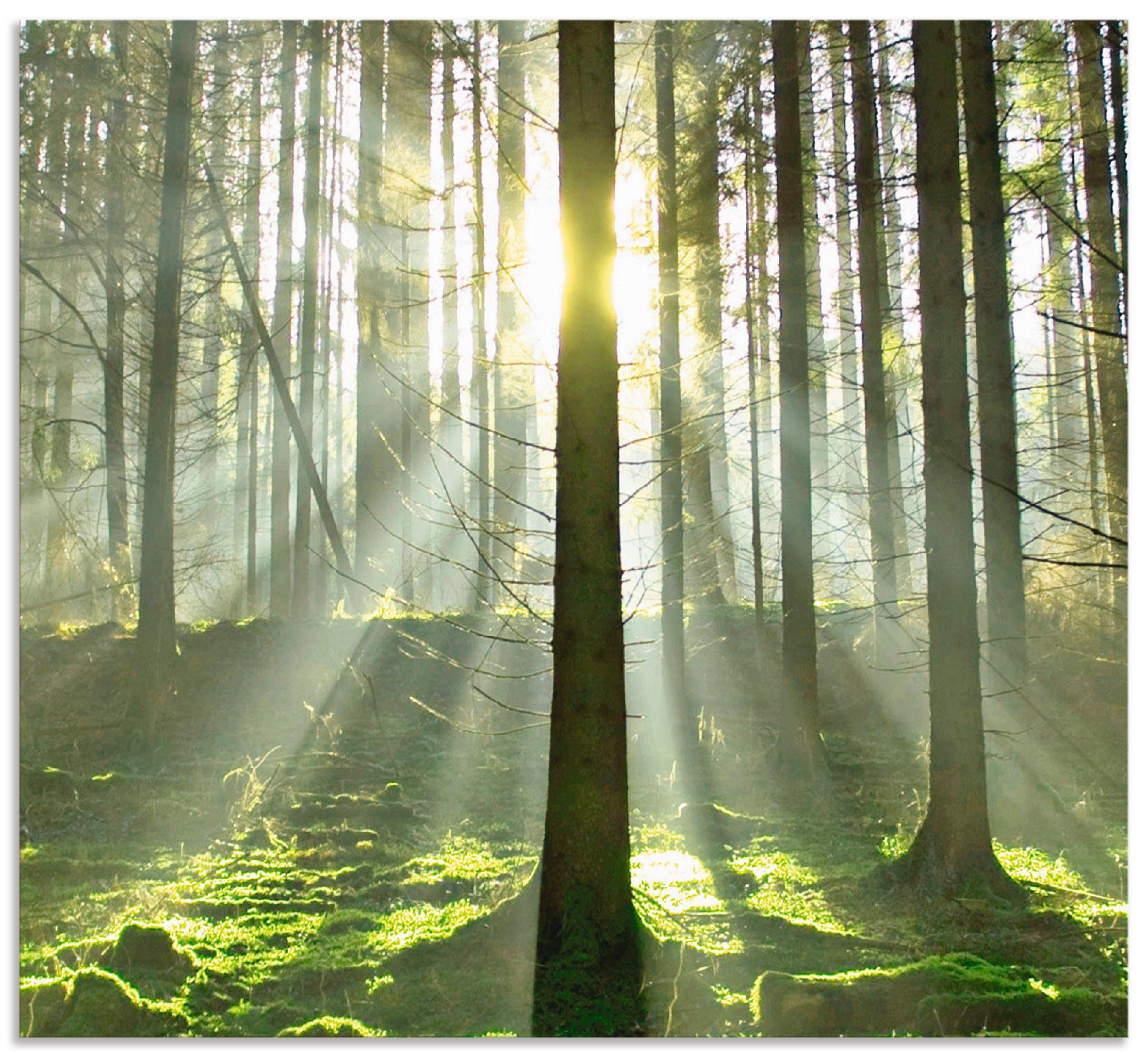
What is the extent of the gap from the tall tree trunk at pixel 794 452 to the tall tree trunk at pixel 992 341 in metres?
1.84

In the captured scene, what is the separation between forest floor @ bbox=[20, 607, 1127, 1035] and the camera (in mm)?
5035

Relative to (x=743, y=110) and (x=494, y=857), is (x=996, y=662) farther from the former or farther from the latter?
(x=743, y=110)

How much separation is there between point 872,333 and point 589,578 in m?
7.74

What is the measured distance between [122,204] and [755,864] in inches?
501

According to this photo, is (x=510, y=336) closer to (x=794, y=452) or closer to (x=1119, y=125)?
(x=794, y=452)

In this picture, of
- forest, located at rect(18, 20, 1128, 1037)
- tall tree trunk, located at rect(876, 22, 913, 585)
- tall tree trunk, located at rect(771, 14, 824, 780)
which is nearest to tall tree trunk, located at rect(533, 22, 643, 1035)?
forest, located at rect(18, 20, 1128, 1037)

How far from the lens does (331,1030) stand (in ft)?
15.3

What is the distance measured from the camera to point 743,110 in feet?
37.2

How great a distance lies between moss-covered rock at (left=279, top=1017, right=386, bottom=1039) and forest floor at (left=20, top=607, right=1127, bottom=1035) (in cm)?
2

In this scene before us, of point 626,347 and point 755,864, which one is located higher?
point 626,347

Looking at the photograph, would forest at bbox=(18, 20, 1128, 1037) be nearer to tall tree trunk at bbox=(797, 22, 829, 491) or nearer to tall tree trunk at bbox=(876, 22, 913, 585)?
tall tree trunk at bbox=(797, 22, 829, 491)

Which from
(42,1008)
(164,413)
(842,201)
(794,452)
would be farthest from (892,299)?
(42,1008)

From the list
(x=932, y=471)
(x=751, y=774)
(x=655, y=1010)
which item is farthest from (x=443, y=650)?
(x=655, y=1010)

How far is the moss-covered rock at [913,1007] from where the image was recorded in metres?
4.82
